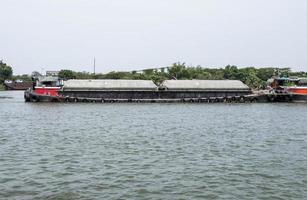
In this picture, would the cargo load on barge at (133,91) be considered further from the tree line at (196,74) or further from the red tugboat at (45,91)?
the tree line at (196,74)

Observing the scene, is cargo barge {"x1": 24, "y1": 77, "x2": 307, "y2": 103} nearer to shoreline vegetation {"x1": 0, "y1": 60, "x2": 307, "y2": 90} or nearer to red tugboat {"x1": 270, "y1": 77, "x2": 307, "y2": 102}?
red tugboat {"x1": 270, "y1": 77, "x2": 307, "y2": 102}

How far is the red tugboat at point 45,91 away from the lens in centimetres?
6931

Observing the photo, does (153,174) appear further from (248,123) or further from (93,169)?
(248,123)

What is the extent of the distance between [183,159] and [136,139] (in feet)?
24.0

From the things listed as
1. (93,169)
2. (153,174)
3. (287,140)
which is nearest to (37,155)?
(93,169)

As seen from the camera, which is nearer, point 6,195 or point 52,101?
point 6,195

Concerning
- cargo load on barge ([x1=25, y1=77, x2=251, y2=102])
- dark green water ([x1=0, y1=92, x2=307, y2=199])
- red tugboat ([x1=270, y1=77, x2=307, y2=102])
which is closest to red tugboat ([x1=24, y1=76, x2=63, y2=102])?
cargo load on barge ([x1=25, y1=77, x2=251, y2=102])

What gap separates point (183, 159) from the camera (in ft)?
67.1

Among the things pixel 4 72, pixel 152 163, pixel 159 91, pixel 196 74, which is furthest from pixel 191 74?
pixel 152 163

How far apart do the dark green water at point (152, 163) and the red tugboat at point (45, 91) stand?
36653 millimetres

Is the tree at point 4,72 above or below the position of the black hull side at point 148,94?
above

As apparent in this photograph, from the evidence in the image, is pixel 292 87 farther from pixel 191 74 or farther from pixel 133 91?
pixel 191 74

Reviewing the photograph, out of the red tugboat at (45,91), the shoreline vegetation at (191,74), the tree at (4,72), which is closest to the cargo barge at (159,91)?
the red tugboat at (45,91)

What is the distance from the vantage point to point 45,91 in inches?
2810
